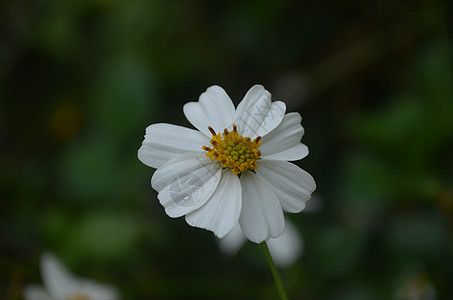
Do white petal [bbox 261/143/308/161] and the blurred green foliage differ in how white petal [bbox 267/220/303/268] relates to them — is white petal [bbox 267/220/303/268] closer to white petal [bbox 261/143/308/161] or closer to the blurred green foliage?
the blurred green foliage

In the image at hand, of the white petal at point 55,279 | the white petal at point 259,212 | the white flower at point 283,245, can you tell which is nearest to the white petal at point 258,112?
the white petal at point 259,212

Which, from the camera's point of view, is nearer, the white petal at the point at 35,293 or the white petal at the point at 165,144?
the white petal at the point at 165,144

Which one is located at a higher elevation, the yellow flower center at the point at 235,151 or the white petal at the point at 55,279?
the white petal at the point at 55,279

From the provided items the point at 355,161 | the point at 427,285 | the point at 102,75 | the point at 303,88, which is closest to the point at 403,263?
the point at 427,285

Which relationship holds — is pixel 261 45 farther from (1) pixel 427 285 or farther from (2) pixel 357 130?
(1) pixel 427 285

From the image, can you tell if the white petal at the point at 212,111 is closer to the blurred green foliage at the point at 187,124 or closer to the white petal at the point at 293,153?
the white petal at the point at 293,153

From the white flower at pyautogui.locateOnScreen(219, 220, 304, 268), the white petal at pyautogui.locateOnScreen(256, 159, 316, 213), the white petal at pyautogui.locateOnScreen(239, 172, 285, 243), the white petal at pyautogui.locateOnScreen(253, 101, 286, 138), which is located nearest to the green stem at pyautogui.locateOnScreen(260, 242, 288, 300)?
the white petal at pyautogui.locateOnScreen(239, 172, 285, 243)

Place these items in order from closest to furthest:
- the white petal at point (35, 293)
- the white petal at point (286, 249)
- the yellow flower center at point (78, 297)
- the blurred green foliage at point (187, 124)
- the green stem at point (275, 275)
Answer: the green stem at point (275, 275) < the white petal at point (35, 293) < the yellow flower center at point (78, 297) < the white petal at point (286, 249) < the blurred green foliage at point (187, 124)
